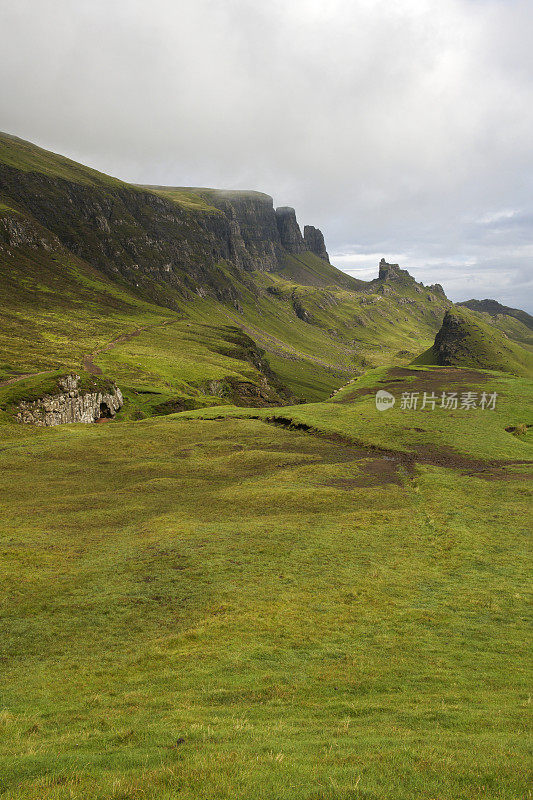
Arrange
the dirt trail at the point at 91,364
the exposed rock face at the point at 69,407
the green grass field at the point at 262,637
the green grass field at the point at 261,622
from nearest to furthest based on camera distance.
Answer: the green grass field at the point at 262,637 → the green grass field at the point at 261,622 → the exposed rock face at the point at 69,407 → the dirt trail at the point at 91,364

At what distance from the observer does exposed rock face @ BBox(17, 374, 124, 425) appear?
273 ft

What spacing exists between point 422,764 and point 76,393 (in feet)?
322

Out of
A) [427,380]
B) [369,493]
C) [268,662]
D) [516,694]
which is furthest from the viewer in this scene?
→ [427,380]

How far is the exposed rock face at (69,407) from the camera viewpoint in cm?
8325

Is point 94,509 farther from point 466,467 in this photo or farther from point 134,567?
point 466,467

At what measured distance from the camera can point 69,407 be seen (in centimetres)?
9294

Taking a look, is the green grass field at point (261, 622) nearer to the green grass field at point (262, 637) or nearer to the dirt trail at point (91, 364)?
the green grass field at point (262, 637)

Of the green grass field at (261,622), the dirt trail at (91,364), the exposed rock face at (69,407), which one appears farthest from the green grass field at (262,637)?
the dirt trail at (91,364)

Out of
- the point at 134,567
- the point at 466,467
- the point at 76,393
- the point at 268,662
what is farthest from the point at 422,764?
the point at 76,393

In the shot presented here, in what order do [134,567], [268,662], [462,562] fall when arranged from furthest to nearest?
[462,562] < [134,567] < [268,662]

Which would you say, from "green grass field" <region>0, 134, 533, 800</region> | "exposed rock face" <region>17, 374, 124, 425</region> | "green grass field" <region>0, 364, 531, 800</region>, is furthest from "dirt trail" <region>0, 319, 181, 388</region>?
"green grass field" <region>0, 364, 531, 800</region>

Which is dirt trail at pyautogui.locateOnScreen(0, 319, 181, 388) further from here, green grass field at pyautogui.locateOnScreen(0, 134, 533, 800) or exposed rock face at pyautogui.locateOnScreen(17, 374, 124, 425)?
green grass field at pyautogui.locateOnScreen(0, 134, 533, 800)

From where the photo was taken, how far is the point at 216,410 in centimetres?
9838

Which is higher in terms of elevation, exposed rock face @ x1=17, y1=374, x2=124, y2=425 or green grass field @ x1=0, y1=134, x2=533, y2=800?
exposed rock face @ x1=17, y1=374, x2=124, y2=425
